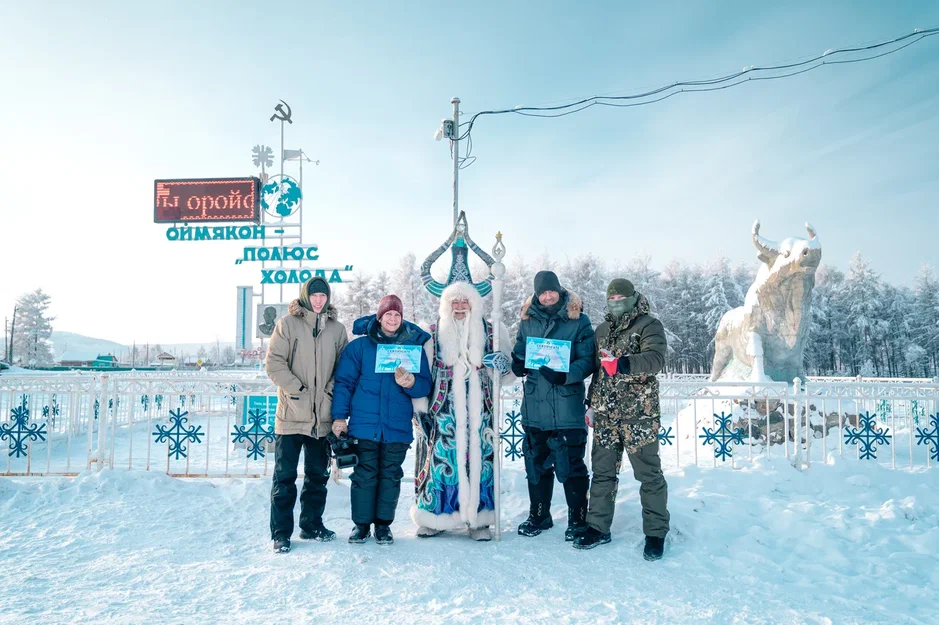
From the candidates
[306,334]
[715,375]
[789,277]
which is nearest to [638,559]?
[306,334]

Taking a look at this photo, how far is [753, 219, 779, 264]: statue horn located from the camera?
10.3 metres

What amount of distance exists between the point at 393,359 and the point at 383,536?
124 cm

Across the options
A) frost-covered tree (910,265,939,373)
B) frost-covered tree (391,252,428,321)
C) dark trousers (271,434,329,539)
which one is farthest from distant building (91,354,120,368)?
frost-covered tree (910,265,939,373)

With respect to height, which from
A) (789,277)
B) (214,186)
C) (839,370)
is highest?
(214,186)

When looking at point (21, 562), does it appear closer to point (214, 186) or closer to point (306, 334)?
point (306, 334)

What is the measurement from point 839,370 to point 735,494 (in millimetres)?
42072

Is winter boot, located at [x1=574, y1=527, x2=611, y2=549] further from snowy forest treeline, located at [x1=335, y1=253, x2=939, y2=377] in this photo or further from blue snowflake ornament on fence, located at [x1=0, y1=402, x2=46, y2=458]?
snowy forest treeline, located at [x1=335, y1=253, x2=939, y2=377]

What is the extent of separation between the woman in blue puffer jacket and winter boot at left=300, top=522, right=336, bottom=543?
7.6 inches

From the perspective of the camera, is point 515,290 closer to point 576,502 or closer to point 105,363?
point 576,502

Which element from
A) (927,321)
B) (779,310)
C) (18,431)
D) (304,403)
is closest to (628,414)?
(304,403)

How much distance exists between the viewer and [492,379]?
426 cm

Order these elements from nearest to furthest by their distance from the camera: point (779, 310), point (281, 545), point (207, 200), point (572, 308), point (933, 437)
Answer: point (281, 545) → point (572, 308) → point (933, 437) → point (779, 310) → point (207, 200)

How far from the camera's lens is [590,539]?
12.4 ft

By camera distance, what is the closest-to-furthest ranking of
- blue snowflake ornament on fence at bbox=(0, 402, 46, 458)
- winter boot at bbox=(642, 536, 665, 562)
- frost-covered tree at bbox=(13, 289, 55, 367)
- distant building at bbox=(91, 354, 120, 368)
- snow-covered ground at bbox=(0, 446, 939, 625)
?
1. snow-covered ground at bbox=(0, 446, 939, 625)
2. winter boot at bbox=(642, 536, 665, 562)
3. blue snowflake ornament on fence at bbox=(0, 402, 46, 458)
4. distant building at bbox=(91, 354, 120, 368)
5. frost-covered tree at bbox=(13, 289, 55, 367)
